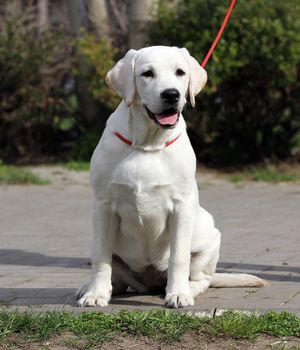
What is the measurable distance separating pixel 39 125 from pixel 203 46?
3.13m

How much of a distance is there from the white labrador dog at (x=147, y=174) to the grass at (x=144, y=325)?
50 centimetres

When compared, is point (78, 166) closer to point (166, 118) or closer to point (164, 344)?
point (166, 118)

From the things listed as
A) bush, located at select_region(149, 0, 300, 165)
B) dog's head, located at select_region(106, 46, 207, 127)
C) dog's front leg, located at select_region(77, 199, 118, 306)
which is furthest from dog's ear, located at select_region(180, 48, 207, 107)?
bush, located at select_region(149, 0, 300, 165)

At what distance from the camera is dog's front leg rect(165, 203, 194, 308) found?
17.3 feet

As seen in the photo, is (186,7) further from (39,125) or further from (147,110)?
(147,110)

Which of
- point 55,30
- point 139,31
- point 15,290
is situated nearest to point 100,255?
point 15,290

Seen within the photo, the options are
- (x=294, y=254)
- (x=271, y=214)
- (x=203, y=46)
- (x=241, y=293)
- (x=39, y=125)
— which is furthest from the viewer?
(x=39, y=125)

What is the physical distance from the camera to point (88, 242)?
316 inches

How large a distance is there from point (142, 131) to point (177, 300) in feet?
3.22

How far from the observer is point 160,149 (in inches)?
207

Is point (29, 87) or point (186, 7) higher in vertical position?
point (186, 7)

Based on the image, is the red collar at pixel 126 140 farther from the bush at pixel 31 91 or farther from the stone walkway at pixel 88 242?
the bush at pixel 31 91

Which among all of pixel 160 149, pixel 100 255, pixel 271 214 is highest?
pixel 160 149

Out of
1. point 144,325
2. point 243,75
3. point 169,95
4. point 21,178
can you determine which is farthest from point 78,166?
point 144,325
